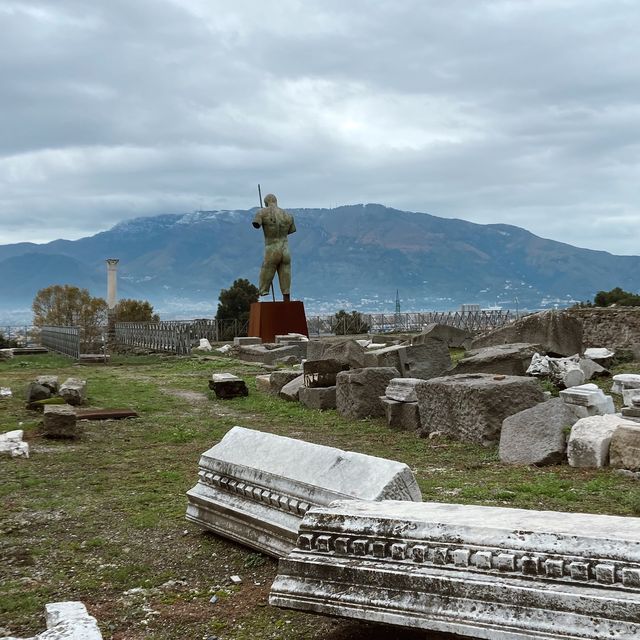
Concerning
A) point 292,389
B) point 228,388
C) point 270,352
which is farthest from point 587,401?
point 270,352

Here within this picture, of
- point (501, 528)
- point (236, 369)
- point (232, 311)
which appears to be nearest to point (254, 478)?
point (501, 528)

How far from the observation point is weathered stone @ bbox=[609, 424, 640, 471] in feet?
18.6

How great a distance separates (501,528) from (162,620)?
1.62 meters

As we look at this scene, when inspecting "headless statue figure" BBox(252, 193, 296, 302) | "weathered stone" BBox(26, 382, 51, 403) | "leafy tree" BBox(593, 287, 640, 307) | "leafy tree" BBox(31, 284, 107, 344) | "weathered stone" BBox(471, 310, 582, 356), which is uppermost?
"headless statue figure" BBox(252, 193, 296, 302)

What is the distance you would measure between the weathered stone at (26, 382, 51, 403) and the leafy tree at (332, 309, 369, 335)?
24.1 m

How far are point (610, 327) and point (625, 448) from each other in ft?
26.1

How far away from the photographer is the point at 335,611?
276 centimetres

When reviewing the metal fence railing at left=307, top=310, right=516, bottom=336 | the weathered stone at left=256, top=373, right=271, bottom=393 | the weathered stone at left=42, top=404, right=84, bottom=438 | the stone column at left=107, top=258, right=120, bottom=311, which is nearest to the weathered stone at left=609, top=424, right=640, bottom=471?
the weathered stone at left=42, top=404, right=84, bottom=438

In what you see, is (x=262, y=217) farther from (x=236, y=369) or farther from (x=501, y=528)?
(x=501, y=528)

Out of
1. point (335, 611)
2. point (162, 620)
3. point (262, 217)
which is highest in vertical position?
point (262, 217)

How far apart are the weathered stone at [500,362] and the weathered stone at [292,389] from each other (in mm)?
2328

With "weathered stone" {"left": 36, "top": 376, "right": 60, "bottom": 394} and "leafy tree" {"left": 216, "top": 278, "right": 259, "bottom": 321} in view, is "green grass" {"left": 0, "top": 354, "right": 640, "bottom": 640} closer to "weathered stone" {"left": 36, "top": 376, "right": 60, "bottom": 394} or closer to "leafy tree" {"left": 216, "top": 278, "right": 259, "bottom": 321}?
"weathered stone" {"left": 36, "top": 376, "right": 60, "bottom": 394}

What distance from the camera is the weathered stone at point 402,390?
8.51 m

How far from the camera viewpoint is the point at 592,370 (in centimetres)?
1056
